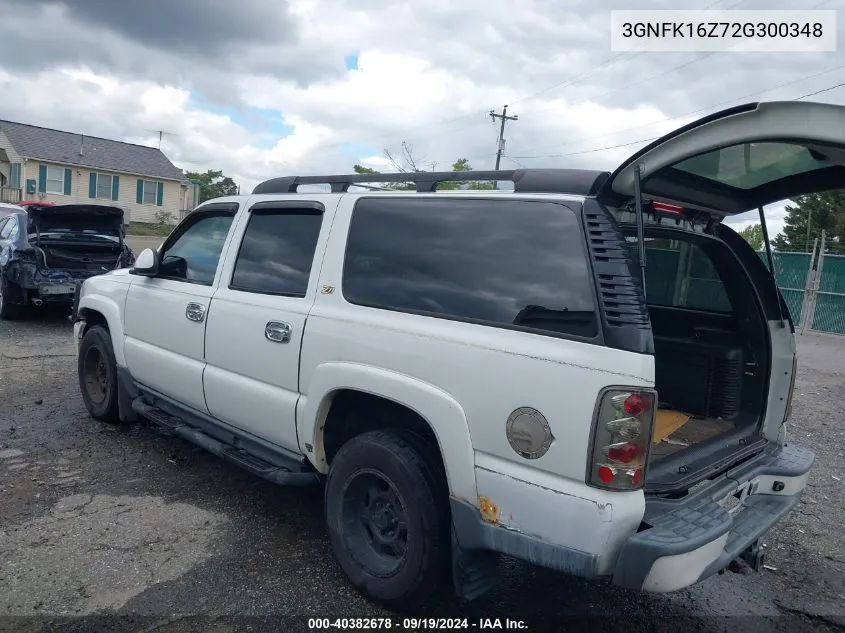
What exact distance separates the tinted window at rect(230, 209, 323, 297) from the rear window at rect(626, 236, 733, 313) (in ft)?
5.77

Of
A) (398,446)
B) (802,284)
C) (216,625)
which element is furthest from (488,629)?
(802,284)

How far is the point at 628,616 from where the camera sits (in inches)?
129

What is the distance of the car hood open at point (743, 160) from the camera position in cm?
229

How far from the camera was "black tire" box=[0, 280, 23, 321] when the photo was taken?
32.1ft

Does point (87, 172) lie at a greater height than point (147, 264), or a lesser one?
greater

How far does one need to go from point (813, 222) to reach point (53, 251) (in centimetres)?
3575

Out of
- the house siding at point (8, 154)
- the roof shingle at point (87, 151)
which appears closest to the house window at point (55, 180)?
the roof shingle at point (87, 151)

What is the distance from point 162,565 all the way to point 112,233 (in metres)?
8.63

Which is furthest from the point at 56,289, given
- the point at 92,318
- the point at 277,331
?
the point at 277,331

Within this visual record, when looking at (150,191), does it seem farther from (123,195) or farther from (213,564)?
(213,564)

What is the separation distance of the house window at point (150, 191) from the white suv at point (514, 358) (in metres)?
35.3

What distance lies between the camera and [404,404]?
2.95 meters

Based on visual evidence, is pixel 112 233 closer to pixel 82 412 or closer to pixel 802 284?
pixel 82 412

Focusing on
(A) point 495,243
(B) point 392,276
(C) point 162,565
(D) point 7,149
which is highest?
(D) point 7,149
